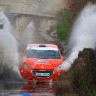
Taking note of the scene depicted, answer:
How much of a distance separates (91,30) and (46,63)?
878cm

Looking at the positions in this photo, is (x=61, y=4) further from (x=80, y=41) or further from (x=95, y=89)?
(x=95, y=89)

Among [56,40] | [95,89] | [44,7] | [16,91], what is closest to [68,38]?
[56,40]

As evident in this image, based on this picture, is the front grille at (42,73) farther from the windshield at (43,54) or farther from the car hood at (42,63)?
the windshield at (43,54)

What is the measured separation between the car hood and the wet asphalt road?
28.5 inches

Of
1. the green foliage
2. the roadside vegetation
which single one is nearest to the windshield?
the roadside vegetation

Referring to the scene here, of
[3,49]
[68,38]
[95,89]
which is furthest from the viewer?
[68,38]

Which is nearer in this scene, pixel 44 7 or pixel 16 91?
pixel 16 91

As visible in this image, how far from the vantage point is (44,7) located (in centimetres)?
5741

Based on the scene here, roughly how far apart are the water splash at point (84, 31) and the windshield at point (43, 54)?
257 cm

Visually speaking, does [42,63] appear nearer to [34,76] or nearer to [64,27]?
[34,76]

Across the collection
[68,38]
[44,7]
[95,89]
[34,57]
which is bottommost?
[95,89]

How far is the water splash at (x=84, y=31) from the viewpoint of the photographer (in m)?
30.9

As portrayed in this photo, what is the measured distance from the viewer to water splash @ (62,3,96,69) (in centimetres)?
3086

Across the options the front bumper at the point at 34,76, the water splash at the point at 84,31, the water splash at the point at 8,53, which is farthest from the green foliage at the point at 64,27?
the front bumper at the point at 34,76
